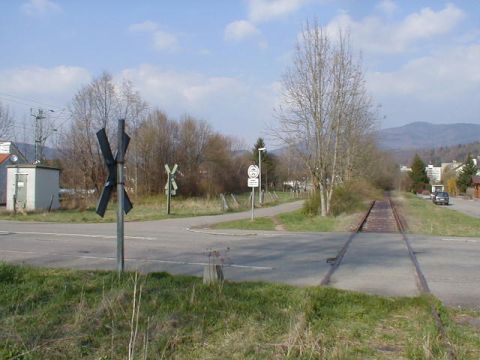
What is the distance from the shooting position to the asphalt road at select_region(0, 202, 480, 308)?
10047mm

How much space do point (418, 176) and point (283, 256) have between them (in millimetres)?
122299

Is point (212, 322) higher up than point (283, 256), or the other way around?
point (212, 322)

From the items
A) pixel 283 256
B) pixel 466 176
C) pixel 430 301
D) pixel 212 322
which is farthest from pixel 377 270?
pixel 466 176

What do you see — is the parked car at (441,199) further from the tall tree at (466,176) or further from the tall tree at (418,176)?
the tall tree at (418,176)

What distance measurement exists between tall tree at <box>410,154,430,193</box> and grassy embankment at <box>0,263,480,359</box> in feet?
414

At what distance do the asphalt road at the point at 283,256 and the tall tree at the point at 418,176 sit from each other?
372 feet

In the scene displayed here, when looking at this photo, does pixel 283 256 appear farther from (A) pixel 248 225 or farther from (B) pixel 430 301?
(A) pixel 248 225

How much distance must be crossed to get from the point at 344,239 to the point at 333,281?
8685 millimetres

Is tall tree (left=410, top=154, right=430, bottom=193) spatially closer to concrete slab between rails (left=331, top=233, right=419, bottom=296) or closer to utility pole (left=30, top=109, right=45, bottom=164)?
utility pole (left=30, top=109, right=45, bottom=164)

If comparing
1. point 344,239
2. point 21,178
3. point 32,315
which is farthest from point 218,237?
point 21,178

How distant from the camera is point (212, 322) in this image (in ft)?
20.4

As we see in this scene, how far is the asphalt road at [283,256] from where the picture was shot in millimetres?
10047

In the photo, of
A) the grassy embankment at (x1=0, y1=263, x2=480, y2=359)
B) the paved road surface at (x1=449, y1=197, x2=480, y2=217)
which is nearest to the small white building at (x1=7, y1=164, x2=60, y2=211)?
the grassy embankment at (x1=0, y1=263, x2=480, y2=359)

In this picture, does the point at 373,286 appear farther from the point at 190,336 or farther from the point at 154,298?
the point at 190,336
